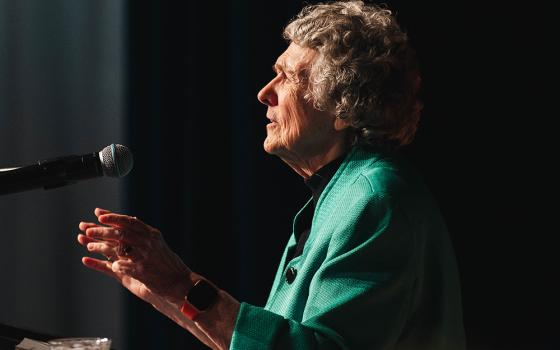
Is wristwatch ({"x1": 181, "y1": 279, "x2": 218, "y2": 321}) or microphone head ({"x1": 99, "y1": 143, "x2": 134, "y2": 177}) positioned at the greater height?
microphone head ({"x1": 99, "y1": 143, "x2": 134, "y2": 177})

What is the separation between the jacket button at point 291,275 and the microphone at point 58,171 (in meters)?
Result: 0.46

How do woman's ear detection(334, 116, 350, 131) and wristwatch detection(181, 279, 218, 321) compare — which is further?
woman's ear detection(334, 116, 350, 131)

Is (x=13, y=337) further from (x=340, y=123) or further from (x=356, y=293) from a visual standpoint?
(x=340, y=123)

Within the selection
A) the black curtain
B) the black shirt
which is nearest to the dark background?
the black curtain

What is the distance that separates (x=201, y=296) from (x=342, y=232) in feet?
1.00

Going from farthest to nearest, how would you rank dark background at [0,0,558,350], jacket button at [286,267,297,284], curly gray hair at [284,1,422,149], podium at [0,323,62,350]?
dark background at [0,0,558,350], curly gray hair at [284,1,422,149], jacket button at [286,267,297,284], podium at [0,323,62,350]

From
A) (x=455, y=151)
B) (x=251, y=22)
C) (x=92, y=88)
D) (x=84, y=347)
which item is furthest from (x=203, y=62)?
(x=84, y=347)

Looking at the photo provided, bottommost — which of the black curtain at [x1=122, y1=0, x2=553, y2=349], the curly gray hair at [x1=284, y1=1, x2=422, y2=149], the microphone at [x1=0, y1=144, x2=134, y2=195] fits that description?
the black curtain at [x1=122, y1=0, x2=553, y2=349]

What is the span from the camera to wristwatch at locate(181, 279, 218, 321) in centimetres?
146

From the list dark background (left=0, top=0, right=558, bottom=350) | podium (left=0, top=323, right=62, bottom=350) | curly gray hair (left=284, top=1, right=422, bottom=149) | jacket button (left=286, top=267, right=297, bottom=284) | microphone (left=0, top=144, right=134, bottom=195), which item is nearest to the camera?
microphone (left=0, top=144, right=134, bottom=195)

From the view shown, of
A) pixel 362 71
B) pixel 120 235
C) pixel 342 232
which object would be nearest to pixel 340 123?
pixel 362 71

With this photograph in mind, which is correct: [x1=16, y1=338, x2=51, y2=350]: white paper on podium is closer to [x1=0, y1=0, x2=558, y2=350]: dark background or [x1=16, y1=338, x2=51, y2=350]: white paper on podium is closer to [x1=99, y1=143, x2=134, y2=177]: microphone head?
[x1=99, y1=143, x2=134, y2=177]: microphone head

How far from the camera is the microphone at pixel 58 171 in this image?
1.37 m

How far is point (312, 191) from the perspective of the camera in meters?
1.85
